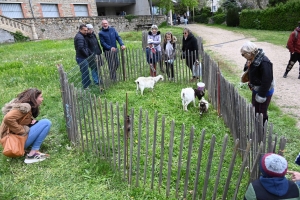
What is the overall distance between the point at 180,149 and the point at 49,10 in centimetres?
3079

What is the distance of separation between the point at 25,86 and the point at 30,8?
936 inches

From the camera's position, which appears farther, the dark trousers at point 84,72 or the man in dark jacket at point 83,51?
the man in dark jacket at point 83,51

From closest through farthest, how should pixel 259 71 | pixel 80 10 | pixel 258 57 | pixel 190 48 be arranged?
pixel 258 57 < pixel 259 71 < pixel 190 48 < pixel 80 10

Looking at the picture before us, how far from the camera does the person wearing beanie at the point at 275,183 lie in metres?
1.79

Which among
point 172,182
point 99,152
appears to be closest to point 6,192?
point 99,152

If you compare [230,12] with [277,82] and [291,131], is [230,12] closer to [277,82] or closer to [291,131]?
[277,82]

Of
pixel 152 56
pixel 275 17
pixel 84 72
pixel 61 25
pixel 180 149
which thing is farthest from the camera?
pixel 61 25

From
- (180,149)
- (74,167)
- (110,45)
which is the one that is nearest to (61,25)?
(110,45)

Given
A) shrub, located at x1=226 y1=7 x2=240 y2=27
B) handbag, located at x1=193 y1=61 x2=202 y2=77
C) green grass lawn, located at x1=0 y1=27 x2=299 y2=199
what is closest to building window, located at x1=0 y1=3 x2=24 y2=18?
green grass lawn, located at x1=0 y1=27 x2=299 y2=199

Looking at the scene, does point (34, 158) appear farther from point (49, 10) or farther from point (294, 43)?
point (49, 10)

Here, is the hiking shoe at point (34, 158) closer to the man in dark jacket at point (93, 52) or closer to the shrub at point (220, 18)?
the man in dark jacket at point (93, 52)

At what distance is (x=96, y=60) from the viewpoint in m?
5.93

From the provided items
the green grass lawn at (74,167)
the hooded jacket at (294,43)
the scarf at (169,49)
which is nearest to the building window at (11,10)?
the green grass lawn at (74,167)

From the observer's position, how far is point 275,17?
70.1 ft
